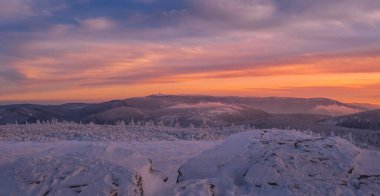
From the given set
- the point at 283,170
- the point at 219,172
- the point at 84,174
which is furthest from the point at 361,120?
the point at 84,174

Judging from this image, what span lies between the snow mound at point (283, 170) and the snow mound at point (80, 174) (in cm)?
93

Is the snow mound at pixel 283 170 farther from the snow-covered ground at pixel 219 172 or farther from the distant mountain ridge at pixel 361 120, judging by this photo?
the distant mountain ridge at pixel 361 120

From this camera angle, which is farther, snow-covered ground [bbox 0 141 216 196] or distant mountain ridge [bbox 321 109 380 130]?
distant mountain ridge [bbox 321 109 380 130]

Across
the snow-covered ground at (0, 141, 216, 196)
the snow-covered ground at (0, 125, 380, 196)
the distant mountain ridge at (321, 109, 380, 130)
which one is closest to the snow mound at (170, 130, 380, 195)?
the snow-covered ground at (0, 125, 380, 196)

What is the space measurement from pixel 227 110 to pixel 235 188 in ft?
376

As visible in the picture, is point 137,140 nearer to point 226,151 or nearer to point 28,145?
point 28,145

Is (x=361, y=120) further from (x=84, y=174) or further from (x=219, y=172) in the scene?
(x=84, y=174)

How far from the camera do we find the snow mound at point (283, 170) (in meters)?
10.1

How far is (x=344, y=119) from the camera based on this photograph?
212 ft

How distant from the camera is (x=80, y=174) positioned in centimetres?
1023

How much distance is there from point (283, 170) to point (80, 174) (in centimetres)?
460

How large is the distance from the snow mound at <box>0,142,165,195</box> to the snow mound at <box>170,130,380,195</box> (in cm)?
93

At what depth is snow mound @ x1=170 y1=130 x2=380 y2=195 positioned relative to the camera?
1012 centimetres

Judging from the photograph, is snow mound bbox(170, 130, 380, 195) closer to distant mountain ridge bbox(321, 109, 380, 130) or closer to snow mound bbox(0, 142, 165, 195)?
snow mound bbox(0, 142, 165, 195)
